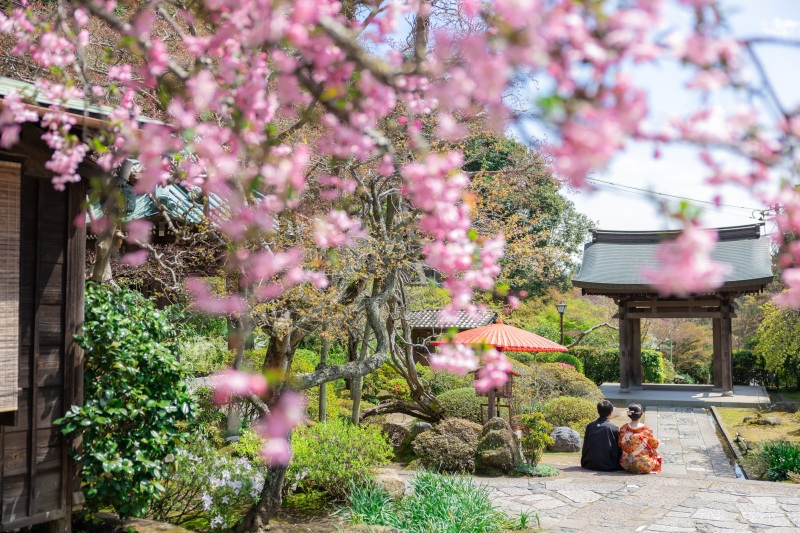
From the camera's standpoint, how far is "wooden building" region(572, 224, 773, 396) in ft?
58.4

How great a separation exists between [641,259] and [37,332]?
18674 millimetres

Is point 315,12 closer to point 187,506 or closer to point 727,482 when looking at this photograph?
point 187,506

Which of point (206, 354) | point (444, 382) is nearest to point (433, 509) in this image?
point (206, 354)

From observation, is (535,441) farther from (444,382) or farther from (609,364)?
(609,364)

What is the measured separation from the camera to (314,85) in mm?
2164

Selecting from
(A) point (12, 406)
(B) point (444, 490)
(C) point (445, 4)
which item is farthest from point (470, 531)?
(C) point (445, 4)

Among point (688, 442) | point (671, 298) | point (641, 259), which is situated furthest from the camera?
point (641, 259)

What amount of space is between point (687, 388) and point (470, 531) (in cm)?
1608

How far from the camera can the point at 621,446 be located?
29.0ft

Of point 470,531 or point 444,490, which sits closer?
point 470,531

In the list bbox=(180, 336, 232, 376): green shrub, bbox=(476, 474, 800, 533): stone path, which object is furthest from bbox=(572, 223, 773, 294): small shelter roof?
bbox=(180, 336, 232, 376): green shrub

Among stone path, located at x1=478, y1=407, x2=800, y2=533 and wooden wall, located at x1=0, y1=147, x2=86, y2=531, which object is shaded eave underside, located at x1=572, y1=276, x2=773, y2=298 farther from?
wooden wall, located at x1=0, y1=147, x2=86, y2=531

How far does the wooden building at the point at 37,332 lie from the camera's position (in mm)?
4164

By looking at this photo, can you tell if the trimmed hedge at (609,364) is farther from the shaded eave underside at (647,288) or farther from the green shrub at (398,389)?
the green shrub at (398,389)
